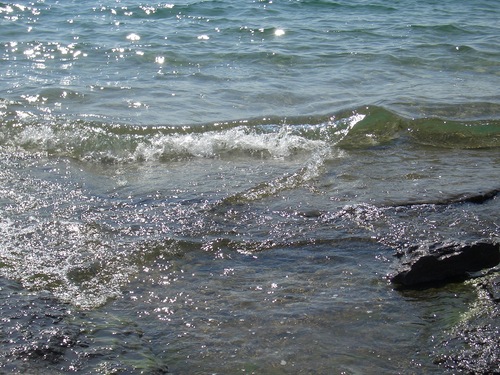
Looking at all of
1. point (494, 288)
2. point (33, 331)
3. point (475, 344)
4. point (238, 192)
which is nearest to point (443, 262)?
point (494, 288)

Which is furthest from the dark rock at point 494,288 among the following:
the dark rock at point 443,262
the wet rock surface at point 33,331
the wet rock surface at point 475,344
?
the wet rock surface at point 33,331

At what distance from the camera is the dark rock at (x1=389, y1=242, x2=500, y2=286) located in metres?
4.63

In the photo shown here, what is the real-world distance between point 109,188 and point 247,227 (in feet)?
5.80

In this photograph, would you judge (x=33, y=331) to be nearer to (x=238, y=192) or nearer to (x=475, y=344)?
(x=475, y=344)

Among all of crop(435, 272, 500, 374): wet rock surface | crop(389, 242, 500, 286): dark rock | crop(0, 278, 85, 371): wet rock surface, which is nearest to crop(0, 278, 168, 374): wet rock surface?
crop(0, 278, 85, 371): wet rock surface

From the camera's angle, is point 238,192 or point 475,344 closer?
point 475,344

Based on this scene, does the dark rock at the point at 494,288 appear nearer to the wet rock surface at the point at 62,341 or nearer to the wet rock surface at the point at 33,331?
the wet rock surface at the point at 62,341

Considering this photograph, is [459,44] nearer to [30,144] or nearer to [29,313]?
[30,144]

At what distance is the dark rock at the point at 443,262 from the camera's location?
4.63 metres

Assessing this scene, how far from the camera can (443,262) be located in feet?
15.3

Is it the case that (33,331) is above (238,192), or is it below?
above

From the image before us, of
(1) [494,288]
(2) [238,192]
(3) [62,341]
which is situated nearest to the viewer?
(3) [62,341]

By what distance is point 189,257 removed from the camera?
522cm

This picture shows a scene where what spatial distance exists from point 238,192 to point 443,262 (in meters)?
2.39
